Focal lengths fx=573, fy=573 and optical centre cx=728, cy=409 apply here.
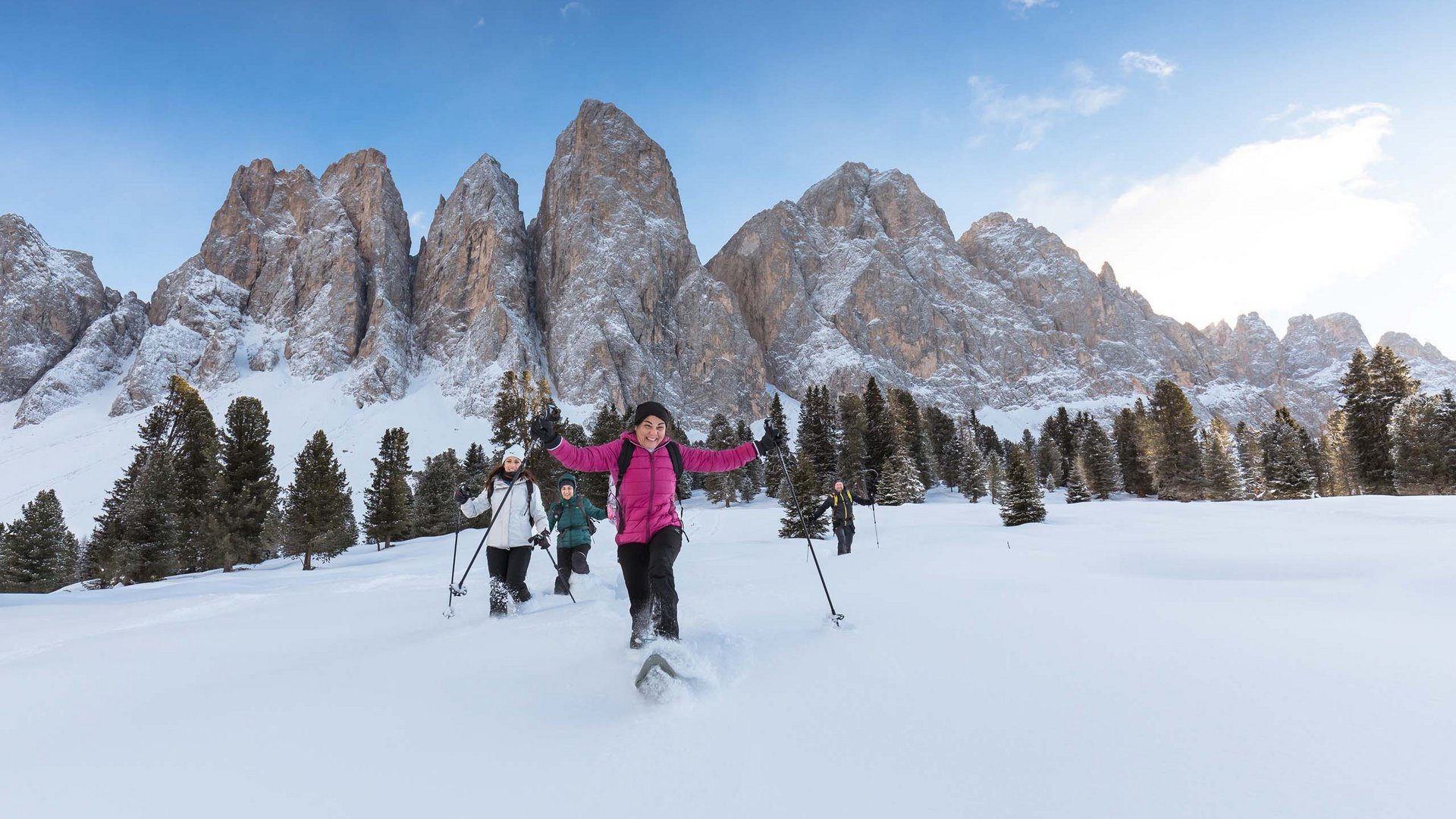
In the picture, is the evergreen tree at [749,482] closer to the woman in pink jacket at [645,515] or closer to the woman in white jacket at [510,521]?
the woman in white jacket at [510,521]

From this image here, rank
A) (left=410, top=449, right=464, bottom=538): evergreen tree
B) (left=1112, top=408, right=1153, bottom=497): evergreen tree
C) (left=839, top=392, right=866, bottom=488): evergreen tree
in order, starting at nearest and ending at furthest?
(left=410, top=449, right=464, bottom=538): evergreen tree < (left=839, top=392, right=866, bottom=488): evergreen tree < (left=1112, top=408, right=1153, bottom=497): evergreen tree

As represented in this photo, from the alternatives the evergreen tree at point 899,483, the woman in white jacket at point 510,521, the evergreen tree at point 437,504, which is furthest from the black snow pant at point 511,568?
the evergreen tree at point 899,483

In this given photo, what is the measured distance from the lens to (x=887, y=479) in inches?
1650

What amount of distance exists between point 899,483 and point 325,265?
381 ft

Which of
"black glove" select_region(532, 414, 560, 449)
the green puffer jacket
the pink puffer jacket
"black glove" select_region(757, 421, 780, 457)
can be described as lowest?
the green puffer jacket

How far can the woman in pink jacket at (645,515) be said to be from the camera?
440cm

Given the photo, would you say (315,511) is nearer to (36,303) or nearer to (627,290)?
(627,290)

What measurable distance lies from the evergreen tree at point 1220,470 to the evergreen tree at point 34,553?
70.0m

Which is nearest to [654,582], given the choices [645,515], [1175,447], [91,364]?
[645,515]

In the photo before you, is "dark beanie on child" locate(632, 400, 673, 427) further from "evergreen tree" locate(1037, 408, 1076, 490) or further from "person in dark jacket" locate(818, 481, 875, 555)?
"evergreen tree" locate(1037, 408, 1076, 490)

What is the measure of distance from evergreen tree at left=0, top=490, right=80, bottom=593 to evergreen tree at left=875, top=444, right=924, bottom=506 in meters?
45.3

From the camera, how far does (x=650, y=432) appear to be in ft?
15.8

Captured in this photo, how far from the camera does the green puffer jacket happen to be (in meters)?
8.91

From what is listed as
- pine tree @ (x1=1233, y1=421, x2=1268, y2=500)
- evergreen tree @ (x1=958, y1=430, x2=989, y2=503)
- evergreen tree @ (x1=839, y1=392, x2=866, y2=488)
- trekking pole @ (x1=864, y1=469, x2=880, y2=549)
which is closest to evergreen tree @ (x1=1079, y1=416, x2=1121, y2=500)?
pine tree @ (x1=1233, y1=421, x2=1268, y2=500)
